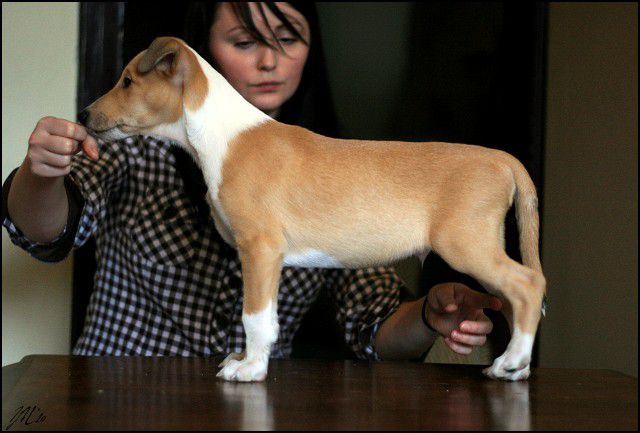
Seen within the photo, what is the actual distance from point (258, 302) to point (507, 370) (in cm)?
29

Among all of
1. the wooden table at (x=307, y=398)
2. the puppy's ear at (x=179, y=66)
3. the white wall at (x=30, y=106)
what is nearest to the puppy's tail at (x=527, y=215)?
the wooden table at (x=307, y=398)

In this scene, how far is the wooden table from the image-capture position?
660mm

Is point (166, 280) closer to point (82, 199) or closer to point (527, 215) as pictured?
point (82, 199)

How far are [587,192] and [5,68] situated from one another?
4.41 feet

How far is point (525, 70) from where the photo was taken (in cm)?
175

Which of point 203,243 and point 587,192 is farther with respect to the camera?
point 587,192

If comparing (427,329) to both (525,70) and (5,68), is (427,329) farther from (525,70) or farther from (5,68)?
(5,68)

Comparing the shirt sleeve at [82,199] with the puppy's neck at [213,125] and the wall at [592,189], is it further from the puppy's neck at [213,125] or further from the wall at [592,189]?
the wall at [592,189]

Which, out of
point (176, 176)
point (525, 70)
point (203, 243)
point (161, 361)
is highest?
point (525, 70)

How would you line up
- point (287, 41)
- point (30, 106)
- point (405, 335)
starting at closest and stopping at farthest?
point (405, 335), point (287, 41), point (30, 106)

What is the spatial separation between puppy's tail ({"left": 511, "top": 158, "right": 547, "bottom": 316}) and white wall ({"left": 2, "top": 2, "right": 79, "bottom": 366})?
40.9 inches

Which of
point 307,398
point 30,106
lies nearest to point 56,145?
point 307,398

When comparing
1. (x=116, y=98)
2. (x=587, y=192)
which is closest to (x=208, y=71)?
(x=116, y=98)

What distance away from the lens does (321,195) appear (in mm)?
838
